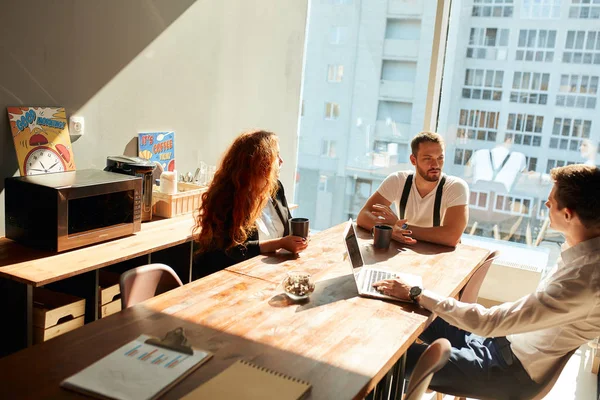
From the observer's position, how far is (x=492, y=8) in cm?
434

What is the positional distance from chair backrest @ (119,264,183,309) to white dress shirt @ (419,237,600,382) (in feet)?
3.29

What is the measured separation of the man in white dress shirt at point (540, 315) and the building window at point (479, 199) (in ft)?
8.39

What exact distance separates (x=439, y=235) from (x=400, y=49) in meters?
2.38

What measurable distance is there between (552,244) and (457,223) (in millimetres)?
1874

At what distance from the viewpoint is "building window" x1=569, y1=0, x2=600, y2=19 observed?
4055 mm

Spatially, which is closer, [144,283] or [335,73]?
[144,283]

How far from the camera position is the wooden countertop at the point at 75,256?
2305mm

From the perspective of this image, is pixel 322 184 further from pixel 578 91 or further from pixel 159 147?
pixel 578 91

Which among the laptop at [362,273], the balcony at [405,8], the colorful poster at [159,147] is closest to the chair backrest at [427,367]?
the laptop at [362,273]

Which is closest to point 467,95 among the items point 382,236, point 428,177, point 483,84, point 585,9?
point 483,84

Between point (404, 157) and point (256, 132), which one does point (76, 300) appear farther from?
point (404, 157)

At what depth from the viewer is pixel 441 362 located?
5.17 feet

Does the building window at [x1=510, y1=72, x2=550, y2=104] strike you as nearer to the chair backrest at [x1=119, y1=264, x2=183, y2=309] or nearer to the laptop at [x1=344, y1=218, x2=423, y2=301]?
the laptop at [x1=344, y1=218, x2=423, y2=301]

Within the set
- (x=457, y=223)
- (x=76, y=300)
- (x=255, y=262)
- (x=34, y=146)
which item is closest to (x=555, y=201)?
(x=457, y=223)
